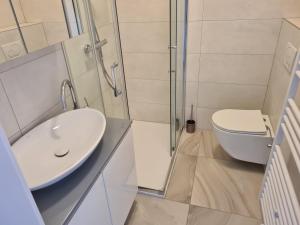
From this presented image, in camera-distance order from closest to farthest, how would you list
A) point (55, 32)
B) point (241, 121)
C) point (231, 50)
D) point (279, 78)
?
point (55, 32), point (279, 78), point (241, 121), point (231, 50)

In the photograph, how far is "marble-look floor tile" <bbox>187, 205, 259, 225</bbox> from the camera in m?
1.60

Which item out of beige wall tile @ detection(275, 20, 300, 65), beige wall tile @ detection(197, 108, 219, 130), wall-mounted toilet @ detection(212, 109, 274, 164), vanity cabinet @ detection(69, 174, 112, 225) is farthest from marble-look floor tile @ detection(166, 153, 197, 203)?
beige wall tile @ detection(275, 20, 300, 65)

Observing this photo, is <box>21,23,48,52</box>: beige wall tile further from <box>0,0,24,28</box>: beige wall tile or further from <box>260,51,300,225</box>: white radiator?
<box>260,51,300,225</box>: white radiator

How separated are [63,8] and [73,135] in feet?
2.36

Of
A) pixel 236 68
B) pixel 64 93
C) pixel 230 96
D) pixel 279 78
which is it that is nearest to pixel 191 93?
pixel 230 96

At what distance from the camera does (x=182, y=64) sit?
7.34ft

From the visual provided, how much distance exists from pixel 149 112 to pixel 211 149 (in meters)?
0.84

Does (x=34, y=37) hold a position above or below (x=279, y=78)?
above

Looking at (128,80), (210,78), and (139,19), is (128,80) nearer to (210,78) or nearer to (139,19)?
(139,19)

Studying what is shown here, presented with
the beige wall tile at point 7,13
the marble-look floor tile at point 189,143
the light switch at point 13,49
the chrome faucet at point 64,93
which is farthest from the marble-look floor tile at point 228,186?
the beige wall tile at point 7,13

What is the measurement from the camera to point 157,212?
→ 1714 mm

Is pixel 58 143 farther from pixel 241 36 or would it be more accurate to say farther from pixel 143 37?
pixel 241 36

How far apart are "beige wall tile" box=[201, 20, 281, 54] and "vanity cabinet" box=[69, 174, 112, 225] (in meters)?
1.65

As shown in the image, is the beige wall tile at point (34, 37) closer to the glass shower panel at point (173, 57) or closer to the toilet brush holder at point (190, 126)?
the glass shower panel at point (173, 57)
